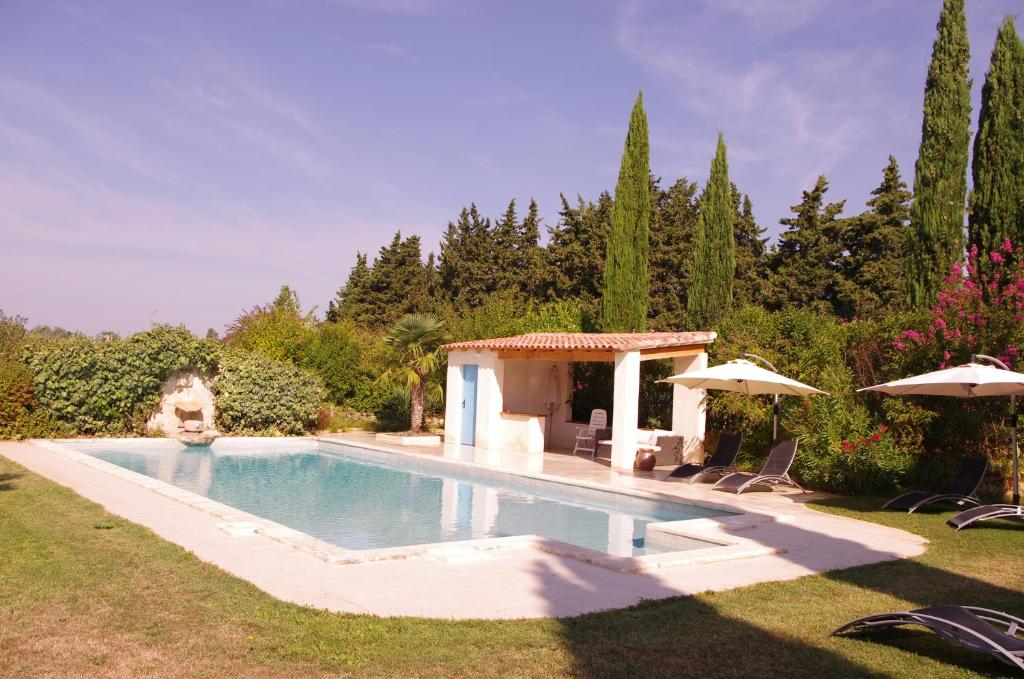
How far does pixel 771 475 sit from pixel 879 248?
83.4 feet

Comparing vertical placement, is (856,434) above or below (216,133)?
below

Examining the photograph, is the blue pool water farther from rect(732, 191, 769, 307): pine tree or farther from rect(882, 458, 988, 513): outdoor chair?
rect(732, 191, 769, 307): pine tree

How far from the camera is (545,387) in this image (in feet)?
73.0

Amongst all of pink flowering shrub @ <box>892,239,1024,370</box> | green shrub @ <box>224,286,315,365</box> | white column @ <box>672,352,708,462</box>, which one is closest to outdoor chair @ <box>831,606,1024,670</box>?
pink flowering shrub @ <box>892,239,1024,370</box>

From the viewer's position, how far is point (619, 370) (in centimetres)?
1650

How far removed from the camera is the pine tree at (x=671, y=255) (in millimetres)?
36688

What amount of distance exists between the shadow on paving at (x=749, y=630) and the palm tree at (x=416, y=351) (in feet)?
47.2

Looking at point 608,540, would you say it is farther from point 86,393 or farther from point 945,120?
point 86,393

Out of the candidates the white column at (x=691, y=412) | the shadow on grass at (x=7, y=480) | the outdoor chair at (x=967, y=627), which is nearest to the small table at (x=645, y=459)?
the white column at (x=691, y=412)

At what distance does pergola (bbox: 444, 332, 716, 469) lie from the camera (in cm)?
1647

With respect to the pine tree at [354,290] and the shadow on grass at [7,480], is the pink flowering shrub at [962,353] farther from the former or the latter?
the pine tree at [354,290]

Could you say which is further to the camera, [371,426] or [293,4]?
[371,426]

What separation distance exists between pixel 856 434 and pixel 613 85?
1505 cm

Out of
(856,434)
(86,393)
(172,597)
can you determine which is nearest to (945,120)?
(856,434)
